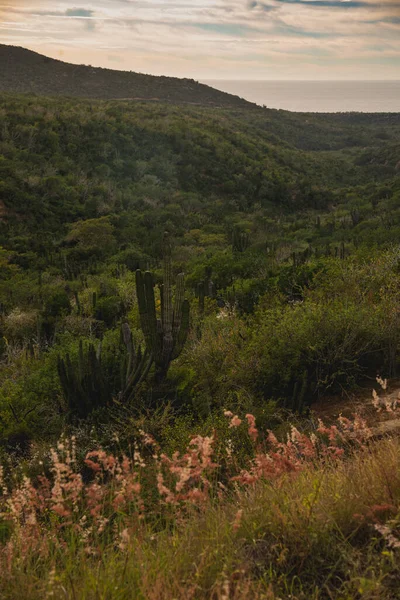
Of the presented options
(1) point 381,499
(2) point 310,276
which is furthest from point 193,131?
(1) point 381,499

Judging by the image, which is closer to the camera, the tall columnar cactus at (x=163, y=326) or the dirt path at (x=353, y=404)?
the dirt path at (x=353, y=404)

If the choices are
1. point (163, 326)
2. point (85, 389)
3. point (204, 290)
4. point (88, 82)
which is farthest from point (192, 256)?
point (88, 82)

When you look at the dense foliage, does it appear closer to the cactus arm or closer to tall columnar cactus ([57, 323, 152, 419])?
tall columnar cactus ([57, 323, 152, 419])

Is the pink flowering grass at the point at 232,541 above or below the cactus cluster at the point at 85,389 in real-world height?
above

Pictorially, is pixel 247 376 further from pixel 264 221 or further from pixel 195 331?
pixel 264 221

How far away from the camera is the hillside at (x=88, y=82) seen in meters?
77.9

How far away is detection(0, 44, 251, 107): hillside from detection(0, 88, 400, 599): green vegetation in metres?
43.0

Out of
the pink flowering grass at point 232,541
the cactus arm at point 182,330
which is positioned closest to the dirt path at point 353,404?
the cactus arm at point 182,330

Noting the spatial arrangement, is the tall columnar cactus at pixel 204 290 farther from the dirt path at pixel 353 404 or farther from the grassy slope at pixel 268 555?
the grassy slope at pixel 268 555

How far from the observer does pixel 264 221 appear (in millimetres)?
32438

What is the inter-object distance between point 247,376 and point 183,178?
3460 cm

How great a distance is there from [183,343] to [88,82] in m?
87.7

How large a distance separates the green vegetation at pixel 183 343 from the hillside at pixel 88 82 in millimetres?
43045

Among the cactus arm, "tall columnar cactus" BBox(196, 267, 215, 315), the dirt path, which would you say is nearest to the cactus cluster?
the cactus arm
